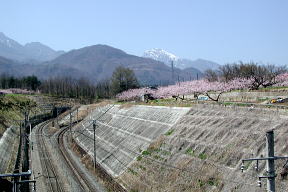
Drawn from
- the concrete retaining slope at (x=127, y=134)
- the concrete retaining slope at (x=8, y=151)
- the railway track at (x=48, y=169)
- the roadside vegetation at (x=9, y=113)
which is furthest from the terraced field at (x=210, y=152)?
the roadside vegetation at (x=9, y=113)

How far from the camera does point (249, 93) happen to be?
160 ft

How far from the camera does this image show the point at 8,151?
4619 cm

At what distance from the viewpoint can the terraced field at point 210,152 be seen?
2359 centimetres

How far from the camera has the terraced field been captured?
77.4 ft

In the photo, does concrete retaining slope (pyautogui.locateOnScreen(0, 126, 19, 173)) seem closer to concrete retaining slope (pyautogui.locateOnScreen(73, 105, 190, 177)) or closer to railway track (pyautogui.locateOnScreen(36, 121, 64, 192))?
railway track (pyautogui.locateOnScreen(36, 121, 64, 192))

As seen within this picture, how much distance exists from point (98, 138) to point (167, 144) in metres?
24.2

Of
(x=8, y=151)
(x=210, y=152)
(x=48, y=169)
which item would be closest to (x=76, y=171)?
(x=48, y=169)

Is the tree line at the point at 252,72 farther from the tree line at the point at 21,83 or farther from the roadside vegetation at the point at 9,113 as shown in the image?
the tree line at the point at 21,83

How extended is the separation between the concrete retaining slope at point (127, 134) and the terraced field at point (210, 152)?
258cm

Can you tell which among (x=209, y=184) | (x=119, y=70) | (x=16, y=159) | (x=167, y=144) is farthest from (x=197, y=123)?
(x=119, y=70)

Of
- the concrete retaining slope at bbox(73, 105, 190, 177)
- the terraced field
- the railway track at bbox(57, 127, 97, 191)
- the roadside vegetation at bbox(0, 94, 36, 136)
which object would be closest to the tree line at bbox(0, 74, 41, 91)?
the roadside vegetation at bbox(0, 94, 36, 136)

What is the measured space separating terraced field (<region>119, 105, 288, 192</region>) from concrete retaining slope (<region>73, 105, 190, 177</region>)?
2578 mm

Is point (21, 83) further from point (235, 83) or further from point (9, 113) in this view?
point (235, 83)

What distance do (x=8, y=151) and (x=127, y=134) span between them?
15938 mm
